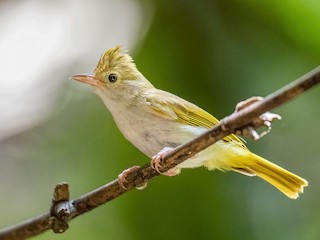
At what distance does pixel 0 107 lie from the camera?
208 cm

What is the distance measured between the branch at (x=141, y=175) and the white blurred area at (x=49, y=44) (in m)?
0.98

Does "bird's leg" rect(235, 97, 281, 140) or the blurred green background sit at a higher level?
the blurred green background

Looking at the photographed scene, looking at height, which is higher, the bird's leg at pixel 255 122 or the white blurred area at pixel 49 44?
the white blurred area at pixel 49 44

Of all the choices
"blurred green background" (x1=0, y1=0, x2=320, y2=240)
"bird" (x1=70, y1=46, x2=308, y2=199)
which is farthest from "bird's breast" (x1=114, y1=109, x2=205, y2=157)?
"blurred green background" (x1=0, y1=0, x2=320, y2=240)

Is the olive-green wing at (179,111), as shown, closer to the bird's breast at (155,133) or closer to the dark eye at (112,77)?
the bird's breast at (155,133)

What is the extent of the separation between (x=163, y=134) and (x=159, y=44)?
1.56 feet

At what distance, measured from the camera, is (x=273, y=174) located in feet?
4.49

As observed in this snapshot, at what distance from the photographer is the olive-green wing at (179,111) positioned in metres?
1.35

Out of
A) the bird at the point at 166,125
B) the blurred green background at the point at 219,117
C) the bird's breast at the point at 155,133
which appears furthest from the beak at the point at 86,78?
the blurred green background at the point at 219,117

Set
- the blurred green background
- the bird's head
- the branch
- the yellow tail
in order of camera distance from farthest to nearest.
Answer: the blurred green background, the bird's head, the yellow tail, the branch

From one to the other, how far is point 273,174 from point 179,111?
259mm

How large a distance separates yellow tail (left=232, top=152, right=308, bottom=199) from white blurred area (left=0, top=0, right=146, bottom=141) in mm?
767

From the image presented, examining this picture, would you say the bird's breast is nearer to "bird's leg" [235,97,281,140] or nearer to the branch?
the branch

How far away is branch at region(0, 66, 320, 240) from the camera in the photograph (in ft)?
2.10
